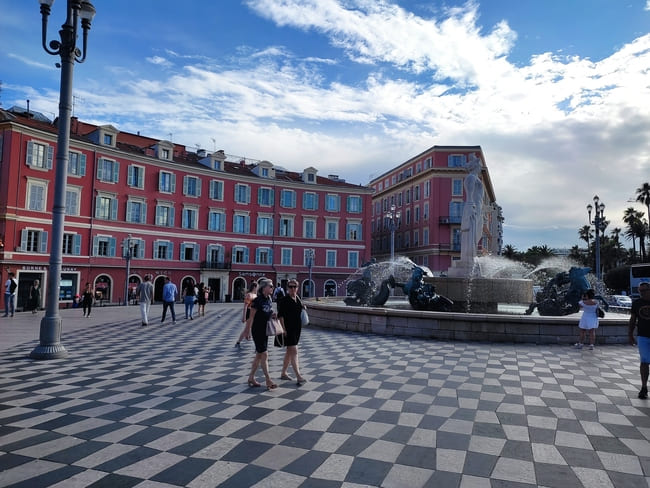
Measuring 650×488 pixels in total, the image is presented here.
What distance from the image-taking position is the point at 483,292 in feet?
50.3

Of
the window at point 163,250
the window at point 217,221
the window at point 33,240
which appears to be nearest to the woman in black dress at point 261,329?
the window at point 33,240

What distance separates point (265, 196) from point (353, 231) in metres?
10.7

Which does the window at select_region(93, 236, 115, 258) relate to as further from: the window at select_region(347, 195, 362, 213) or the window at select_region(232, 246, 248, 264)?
the window at select_region(347, 195, 362, 213)

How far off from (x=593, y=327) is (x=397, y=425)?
7810 mm

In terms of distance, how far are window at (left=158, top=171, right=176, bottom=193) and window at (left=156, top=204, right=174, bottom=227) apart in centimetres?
151

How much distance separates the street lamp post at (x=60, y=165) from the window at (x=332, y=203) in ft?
126

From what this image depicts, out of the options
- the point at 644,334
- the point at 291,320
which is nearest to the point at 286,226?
the point at 291,320

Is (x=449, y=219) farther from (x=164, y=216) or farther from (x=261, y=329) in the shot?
(x=261, y=329)

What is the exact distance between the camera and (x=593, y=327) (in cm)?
1035

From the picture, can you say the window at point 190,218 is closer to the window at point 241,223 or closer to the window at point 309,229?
the window at point 241,223

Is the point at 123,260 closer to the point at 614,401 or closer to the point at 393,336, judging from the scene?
the point at 393,336

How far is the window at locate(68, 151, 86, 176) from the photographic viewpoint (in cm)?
3346

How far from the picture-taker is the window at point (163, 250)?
127 feet

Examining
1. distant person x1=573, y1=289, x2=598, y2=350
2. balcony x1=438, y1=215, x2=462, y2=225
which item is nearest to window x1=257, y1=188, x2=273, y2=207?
balcony x1=438, y1=215, x2=462, y2=225
